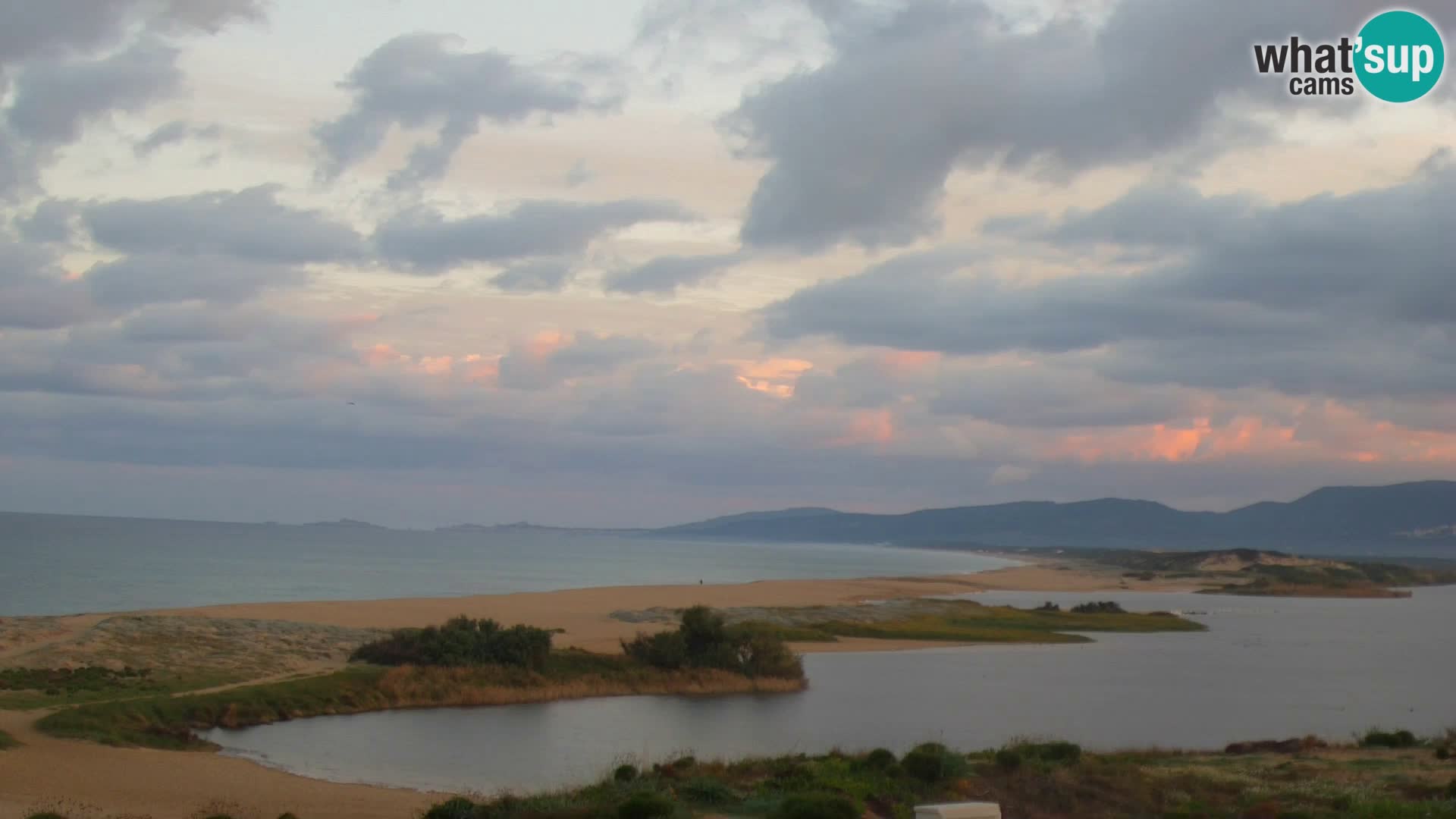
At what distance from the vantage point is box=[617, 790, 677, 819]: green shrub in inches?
562

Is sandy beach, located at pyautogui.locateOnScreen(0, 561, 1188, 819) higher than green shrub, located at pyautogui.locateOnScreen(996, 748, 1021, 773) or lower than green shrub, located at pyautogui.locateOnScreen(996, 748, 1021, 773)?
lower

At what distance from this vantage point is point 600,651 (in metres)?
43.8

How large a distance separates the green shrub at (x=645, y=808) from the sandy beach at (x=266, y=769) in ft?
19.3

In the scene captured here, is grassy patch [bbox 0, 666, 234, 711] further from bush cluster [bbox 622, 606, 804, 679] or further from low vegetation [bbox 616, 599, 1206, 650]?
low vegetation [bbox 616, 599, 1206, 650]

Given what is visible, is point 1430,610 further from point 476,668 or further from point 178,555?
point 178,555

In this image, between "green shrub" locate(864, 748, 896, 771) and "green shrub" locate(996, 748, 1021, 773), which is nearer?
"green shrub" locate(864, 748, 896, 771)

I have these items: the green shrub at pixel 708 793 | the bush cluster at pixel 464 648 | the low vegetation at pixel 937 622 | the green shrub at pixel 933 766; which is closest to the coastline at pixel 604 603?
the low vegetation at pixel 937 622

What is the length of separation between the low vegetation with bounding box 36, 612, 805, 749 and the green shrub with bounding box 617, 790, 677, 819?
51.4 feet

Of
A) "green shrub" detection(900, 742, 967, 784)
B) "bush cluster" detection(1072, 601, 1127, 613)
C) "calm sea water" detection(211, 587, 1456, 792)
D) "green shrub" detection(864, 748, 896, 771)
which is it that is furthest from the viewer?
"bush cluster" detection(1072, 601, 1127, 613)

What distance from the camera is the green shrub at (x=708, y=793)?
16.7 metres

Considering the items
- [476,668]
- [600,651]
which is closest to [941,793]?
[476,668]

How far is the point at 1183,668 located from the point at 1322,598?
7199cm

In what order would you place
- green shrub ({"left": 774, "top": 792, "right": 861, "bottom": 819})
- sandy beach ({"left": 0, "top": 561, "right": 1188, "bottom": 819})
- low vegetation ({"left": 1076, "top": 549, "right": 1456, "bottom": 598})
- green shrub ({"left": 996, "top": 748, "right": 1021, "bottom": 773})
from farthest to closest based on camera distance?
low vegetation ({"left": 1076, "top": 549, "right": 1456, "bottom": 598}) < green shrub ({"left": 996, "top": 748, "right": 1021, "bottom": 773}) < sandy beach ({"left": 0, "top": 561, "right": 1188, "bottom": 819}) < green shrub ({"left": 774, "top": 792, "right": 861, "bottom": 819})

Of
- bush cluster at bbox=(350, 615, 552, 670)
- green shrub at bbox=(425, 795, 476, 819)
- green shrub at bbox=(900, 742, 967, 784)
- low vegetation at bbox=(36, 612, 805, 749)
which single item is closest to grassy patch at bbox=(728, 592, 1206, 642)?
low vegetation at bbox=(36, 612, 805, 749)
